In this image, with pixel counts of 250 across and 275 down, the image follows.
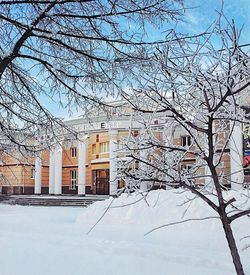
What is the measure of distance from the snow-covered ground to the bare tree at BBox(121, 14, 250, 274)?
206 centimetres

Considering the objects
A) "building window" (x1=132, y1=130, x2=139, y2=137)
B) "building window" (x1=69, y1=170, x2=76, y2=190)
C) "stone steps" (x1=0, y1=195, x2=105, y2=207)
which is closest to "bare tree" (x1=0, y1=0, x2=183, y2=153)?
"building window" (x1=132, y1=130, x2=139, y2=137)

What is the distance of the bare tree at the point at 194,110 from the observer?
2371 mm

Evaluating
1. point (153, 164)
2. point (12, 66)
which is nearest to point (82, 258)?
point (12, 66)

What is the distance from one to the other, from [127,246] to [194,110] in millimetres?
6972

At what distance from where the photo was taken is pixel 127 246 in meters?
8.92

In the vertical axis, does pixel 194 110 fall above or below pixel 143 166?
above

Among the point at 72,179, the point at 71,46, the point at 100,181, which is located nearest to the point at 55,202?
the point at 100,181

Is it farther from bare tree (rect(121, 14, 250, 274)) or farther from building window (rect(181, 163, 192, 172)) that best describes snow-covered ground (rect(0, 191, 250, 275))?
bare tree (rect(121, 14, 250, 274))

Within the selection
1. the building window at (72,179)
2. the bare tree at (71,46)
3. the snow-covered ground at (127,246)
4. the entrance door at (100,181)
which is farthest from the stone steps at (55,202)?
the bare tree at (71,46)

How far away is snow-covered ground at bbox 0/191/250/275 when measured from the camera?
7.01m

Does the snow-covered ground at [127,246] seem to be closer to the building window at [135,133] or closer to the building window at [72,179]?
the building window at [135,133]

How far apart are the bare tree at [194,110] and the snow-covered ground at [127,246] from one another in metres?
2.06

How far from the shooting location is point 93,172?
36.9 m

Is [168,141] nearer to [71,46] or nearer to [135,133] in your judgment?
[135,133]
